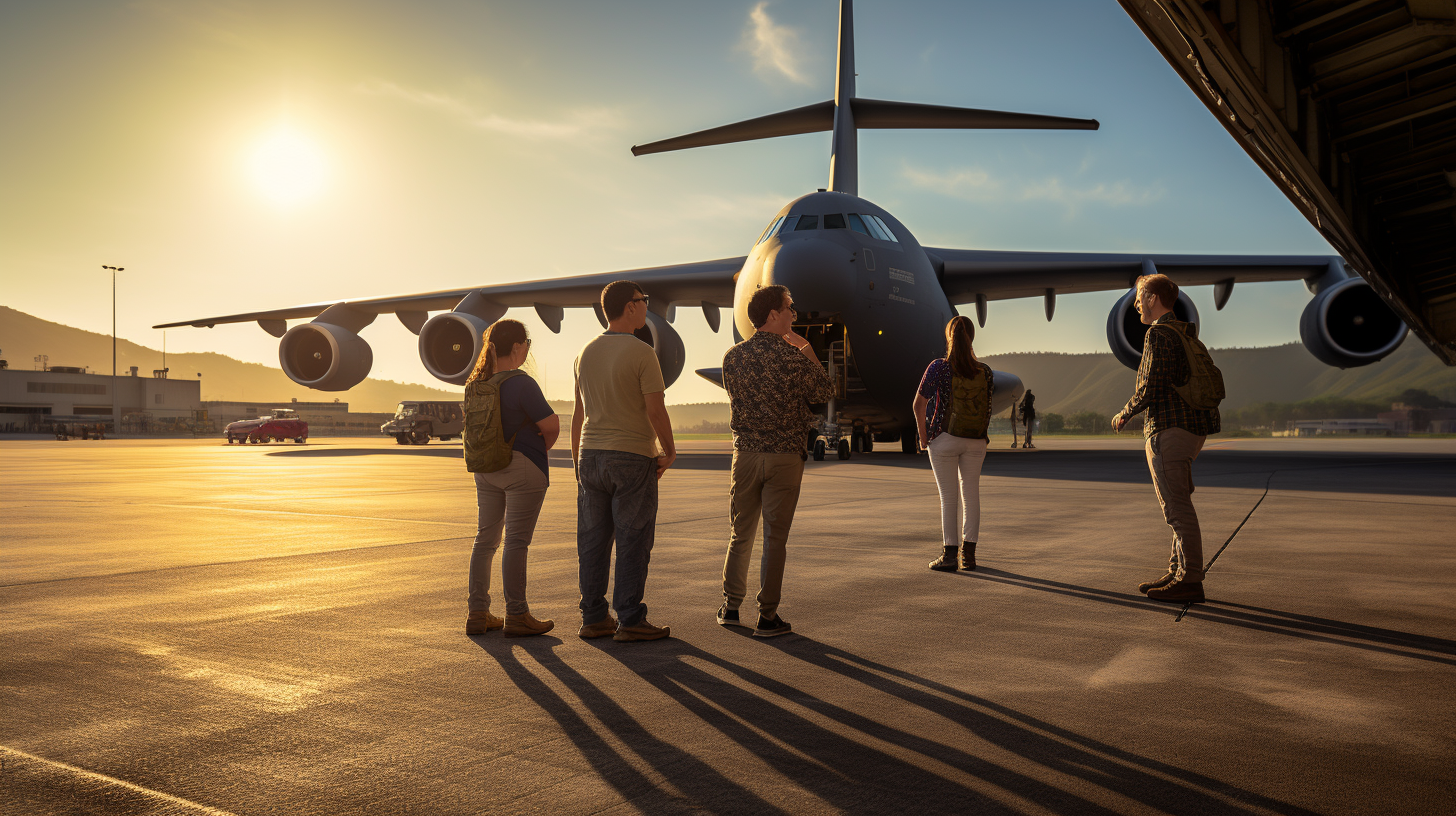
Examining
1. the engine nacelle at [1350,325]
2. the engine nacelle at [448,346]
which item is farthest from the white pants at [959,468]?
the engine nacelle at [448,346]

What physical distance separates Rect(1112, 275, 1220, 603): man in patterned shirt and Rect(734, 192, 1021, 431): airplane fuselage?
8774 mm

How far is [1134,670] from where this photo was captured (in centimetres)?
356

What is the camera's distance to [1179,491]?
5.06 metres

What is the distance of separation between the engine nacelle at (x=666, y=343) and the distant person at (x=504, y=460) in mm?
14908

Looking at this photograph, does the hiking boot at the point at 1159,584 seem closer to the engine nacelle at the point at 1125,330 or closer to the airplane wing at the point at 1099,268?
the engine nacelle at the point at 1125,330

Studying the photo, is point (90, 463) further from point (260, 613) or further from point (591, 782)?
point (591, 782)

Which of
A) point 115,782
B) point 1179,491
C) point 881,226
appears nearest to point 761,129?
point 881,226

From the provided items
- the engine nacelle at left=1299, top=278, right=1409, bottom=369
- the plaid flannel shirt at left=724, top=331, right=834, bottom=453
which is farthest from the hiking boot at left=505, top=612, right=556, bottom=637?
the engine nacelle at left=1299, top=278, right=1409, bottom=369

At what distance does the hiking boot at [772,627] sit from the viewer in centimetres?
418

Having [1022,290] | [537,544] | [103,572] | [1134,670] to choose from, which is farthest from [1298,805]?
[1022,290]

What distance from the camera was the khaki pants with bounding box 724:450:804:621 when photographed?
14.3 feet

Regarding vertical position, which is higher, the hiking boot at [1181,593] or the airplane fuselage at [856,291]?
the airplane fuselage at [856,291]

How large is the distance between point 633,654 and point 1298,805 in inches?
96.4

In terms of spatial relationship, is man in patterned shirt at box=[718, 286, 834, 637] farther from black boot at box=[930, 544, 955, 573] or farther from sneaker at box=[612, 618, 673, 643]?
black boot at box=[930, 544, 955, 573]
